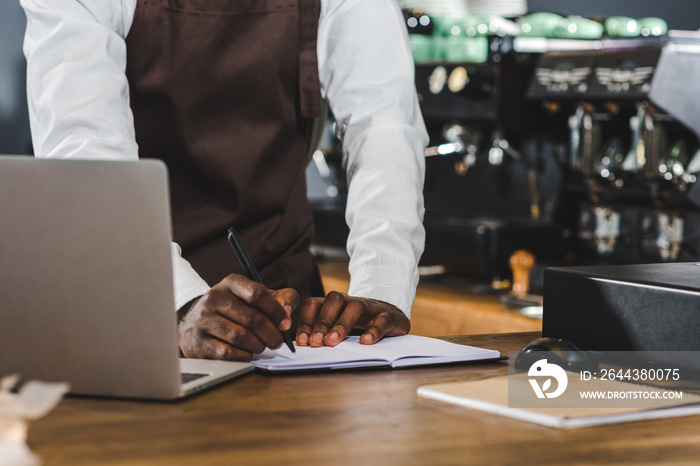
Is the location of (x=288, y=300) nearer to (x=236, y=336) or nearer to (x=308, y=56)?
(x=236, y=336)

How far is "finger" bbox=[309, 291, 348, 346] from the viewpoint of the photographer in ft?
3.37

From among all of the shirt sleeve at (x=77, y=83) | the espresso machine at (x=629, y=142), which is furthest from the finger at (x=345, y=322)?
the espresso machine at (x=629, y=142)

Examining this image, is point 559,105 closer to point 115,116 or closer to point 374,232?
point 374,232

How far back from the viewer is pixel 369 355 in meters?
0.96

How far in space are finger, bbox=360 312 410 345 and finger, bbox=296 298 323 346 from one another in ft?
0.21

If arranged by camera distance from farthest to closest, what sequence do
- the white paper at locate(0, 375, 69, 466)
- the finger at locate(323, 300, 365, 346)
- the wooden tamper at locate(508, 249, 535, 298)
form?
the wooden tamper at locate(508, 249, 535, 298) < the finger at locate(323, 300, 365, 346) < the white paper at locate(0, 375, 69, 466)

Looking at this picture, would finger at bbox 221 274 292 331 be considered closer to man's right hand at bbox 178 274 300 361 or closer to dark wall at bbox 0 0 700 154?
man's right hand at bbox 178 274 300 361

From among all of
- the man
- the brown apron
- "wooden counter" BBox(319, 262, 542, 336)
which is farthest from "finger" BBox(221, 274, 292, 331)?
"wooden counter" BBox(319, 262, 542, 336)

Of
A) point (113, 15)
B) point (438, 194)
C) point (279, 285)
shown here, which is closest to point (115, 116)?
point (113, 15)

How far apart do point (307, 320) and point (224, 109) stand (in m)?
0.53

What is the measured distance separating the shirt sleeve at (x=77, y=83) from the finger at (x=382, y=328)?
0.43 m

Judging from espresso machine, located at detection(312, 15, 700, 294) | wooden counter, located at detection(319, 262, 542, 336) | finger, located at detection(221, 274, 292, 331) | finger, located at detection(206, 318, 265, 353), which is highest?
finger, located at detection(221, 274, 292, 331)

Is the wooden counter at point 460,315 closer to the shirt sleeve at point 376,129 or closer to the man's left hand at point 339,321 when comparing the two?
the shirt sleeve at point 376,129

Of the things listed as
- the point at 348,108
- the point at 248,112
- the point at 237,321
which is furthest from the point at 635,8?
the point at 237,321
